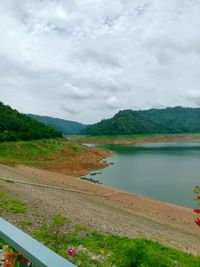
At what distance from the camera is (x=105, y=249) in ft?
26.0

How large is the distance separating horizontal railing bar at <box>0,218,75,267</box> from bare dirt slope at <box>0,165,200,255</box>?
854 centimetres

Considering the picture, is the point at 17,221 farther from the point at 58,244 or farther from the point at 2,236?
the point at 2,236

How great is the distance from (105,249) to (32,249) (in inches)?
265

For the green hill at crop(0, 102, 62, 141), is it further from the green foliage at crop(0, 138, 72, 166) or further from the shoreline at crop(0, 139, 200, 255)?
the shoreline at crop(0, 139, 200, 255)

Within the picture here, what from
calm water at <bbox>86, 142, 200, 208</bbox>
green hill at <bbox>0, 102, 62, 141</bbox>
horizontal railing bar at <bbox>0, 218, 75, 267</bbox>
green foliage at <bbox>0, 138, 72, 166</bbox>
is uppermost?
green hill at <bbox>0, 102, 62, 141</bbox>

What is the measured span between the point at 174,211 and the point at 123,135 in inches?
4133

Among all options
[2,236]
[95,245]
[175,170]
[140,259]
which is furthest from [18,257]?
[175,170]

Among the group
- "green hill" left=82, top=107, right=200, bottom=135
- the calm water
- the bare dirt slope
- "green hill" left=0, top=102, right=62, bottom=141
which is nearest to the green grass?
"green hill" left=0, top=102, right=62, bottom=141

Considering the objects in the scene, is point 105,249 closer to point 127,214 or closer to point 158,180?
point 127,214

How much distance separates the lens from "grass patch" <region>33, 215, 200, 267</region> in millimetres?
4714

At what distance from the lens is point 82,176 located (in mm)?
38750

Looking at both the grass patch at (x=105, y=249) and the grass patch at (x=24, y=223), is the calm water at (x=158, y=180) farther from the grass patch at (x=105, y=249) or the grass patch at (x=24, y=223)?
the grass patch at (x=24, y=223)

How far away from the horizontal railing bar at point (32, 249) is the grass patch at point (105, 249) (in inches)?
112

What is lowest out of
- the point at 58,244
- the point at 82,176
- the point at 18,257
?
the point at 82,176
